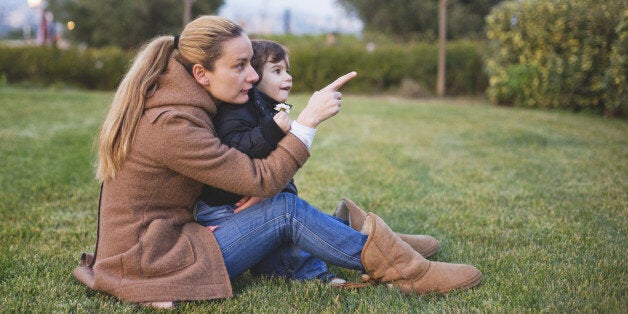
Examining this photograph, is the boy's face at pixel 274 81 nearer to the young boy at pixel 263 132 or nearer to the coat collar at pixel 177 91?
the young boy at pixel 263 132

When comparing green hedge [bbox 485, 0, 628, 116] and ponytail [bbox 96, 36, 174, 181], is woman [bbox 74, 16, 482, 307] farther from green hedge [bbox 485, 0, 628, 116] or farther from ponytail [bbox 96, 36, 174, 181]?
green hedge [bbox 485, 0, 628, 116]

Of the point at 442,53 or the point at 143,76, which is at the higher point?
the point at 442,53

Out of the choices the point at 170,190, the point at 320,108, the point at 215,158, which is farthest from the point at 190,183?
the point at 320,108

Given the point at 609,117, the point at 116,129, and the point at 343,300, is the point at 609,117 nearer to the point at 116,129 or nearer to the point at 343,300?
the point at 343,300

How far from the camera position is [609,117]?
9359mm

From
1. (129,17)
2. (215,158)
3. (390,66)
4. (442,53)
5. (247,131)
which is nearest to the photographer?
(215,158)

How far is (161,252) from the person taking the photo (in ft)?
7.37

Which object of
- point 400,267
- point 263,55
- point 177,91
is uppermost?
point 263,55

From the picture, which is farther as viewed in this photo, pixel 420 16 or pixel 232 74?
pixel 420 16

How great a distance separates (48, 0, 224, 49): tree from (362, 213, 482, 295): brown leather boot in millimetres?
20004

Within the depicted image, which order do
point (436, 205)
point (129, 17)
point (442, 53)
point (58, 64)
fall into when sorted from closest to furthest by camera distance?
point (436, 205) → point (442, 53) → point (58, 64) → point (129, 17)

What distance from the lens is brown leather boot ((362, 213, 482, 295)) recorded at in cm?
242

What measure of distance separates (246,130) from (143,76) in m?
0.50

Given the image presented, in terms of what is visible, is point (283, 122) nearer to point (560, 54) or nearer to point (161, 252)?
point (161, 252)
